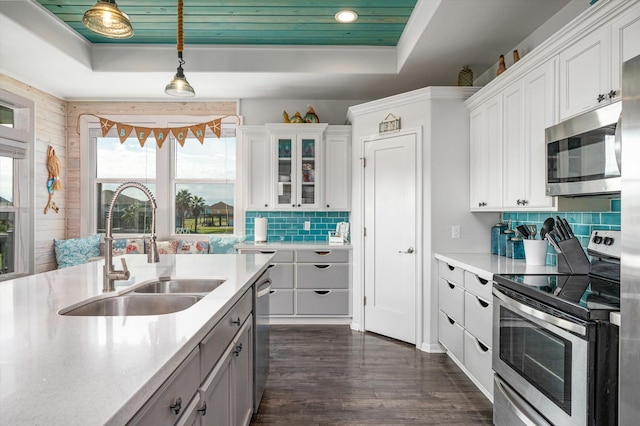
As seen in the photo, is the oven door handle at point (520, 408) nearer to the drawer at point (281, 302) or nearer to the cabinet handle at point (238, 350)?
the cabinet handle at point (238, 350)

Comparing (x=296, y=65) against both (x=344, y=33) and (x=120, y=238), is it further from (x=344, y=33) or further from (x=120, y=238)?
(x=120, y=238)

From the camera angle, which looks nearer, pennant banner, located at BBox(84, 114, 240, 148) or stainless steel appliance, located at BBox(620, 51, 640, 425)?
stainless steel appliance, located at BBox(620, 51, 640, 425)

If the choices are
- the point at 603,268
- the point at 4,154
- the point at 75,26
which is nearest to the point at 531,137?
the point at 603,268

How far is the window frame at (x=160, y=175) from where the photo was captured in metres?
4.79

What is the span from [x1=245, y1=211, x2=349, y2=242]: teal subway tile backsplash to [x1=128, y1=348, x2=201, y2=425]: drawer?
139 inches

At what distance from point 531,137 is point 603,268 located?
0.91 meters

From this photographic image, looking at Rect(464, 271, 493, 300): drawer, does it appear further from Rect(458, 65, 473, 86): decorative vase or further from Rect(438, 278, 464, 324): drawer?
Rect(458, 65, 473, 86): decorative vase

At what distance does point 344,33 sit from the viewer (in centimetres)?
355

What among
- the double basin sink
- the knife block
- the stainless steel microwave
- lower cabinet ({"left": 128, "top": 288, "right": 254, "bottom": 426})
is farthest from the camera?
the knife block

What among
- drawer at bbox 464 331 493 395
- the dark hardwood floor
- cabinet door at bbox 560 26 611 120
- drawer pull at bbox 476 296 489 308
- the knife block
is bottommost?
Answer: the dark hardwood floor

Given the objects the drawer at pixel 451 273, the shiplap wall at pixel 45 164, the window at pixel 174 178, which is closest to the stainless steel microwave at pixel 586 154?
the drawer at pixel 451 273

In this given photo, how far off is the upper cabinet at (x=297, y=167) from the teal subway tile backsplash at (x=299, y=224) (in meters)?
0.24

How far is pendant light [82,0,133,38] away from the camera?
1.79 meters

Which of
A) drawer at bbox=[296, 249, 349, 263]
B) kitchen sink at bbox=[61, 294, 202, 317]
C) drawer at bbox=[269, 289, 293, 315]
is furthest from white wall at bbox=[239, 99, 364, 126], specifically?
kitchen sink at bbox=[61, 294, 202, 317]
